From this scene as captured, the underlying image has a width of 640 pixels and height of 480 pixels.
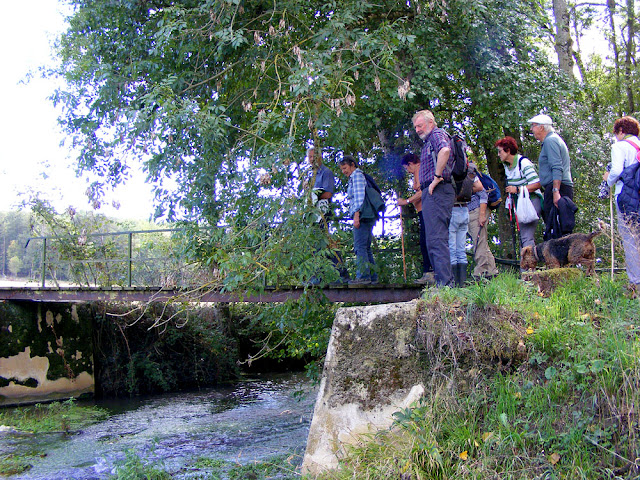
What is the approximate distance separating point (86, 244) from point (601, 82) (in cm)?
1517

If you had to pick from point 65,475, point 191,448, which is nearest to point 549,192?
point 191,448

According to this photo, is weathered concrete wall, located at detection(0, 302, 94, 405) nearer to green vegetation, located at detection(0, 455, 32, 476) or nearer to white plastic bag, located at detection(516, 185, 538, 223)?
green vegetation, located at detection(0, 455, 32, 476)

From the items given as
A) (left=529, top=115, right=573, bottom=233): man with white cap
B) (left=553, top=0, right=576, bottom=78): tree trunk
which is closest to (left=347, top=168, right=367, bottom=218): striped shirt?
(left=529, top=115, right=573, bottom=233): man with white cap

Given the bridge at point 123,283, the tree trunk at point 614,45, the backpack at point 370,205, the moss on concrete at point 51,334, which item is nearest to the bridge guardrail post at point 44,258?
the bridge at point 123,283

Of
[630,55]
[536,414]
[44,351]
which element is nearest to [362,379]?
[536,414]

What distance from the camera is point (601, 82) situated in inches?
720

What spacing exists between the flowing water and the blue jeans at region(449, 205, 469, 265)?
2.54 metres

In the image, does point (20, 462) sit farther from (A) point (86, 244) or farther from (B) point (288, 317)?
(A) point (86, 244)

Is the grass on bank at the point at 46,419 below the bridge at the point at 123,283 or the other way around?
below

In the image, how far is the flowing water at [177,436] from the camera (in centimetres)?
715

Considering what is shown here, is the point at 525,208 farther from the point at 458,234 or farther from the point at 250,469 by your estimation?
the point at 250,469

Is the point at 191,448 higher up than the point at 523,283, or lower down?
lower down

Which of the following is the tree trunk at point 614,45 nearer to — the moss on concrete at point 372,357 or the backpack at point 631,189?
the backpack at point 631,189

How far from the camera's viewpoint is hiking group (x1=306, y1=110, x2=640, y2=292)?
523cm
